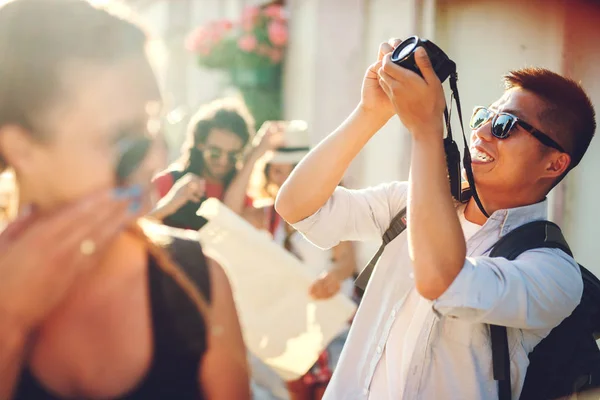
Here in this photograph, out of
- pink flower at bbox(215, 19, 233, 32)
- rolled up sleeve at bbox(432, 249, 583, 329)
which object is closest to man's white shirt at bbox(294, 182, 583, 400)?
rolled up sleeve at bbox(432, 249, 583, 329)

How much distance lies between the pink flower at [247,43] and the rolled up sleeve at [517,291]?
626 centimetres

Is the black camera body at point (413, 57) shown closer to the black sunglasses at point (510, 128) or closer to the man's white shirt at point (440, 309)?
the black sunglasses at point (510, 128)

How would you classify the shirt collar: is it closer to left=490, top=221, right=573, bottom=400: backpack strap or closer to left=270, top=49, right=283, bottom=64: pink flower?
left=490, top=221, right=573, bottom=400: backpack strap

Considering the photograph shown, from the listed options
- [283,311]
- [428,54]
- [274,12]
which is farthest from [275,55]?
[428,54]

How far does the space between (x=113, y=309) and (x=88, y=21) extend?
463 mm

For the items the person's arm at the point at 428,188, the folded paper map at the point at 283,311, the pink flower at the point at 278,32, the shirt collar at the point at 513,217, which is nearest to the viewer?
the person's arm at the point at 428,188

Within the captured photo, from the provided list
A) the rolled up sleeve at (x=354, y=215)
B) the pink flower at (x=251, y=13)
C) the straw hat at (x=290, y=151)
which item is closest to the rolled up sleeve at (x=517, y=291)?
the rolled up sleeve at (x=354, y=215)

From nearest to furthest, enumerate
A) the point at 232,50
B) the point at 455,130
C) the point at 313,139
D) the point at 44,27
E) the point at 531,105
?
the point at 44,27 → the point at 531,105 → the point at 455,130 → the point at 313,139 → the point at 232,50

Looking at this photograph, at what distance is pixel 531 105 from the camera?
5.81 feet

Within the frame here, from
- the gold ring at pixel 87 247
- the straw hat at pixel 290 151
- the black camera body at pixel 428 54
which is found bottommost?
the straw hat at pixel 290 151

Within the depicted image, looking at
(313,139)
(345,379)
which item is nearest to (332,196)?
(345,379)

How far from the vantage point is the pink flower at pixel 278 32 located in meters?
7.27

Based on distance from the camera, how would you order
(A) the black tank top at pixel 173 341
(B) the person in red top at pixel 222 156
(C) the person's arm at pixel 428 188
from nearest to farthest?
(A) the black tank top at pixel 173 341, (C) the person's arm at pixel 428 188, (B) the person in red top at pixel 222 156

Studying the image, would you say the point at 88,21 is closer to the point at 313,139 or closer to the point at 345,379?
the point at 345,379
